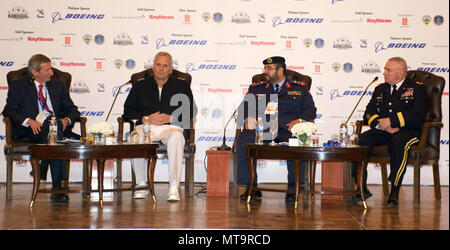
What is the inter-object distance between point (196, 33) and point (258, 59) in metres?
0.77

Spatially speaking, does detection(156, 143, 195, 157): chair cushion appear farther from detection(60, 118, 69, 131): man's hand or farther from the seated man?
detection(60, 118, 69, 131): man's hand

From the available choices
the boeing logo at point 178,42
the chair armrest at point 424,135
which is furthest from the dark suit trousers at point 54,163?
the chair armrest at point 424,135

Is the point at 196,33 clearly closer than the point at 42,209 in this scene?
No

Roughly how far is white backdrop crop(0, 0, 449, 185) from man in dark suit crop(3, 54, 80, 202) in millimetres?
1261

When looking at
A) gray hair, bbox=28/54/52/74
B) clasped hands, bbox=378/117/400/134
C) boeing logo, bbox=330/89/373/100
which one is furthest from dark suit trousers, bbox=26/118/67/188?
boeing logo, bbox=330/89/373/100

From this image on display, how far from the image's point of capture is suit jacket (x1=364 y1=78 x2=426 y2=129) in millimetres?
5039

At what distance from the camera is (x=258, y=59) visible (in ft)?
21.8

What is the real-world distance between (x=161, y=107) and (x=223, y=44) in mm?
1441

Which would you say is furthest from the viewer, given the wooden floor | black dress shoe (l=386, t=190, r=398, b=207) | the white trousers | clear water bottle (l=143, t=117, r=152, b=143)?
the white trousers

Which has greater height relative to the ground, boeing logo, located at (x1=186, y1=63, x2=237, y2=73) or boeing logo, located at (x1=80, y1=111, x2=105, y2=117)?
boeing logo, located at (x1=186, y1=63, x2=237, y2=73)

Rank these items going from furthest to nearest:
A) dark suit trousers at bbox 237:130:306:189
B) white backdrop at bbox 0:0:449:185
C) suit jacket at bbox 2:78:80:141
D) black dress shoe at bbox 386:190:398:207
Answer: white backdrop at bbox 0:0:449:185 → dark suit trousers at bbox 237:130:306:189 → suit jacket at bbox 2:78:80:141 → black dress shoe at bbox 386:190:398:207

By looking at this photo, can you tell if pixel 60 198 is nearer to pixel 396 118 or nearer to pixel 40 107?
pixel 40 107
